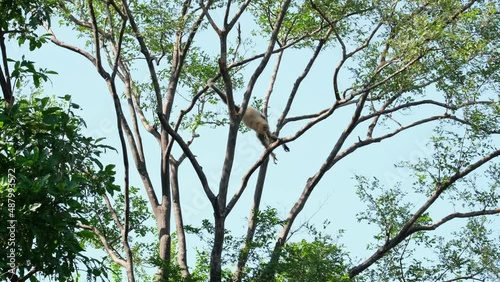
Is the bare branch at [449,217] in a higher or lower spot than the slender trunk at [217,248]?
higher

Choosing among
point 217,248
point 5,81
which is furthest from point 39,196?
point 217,248

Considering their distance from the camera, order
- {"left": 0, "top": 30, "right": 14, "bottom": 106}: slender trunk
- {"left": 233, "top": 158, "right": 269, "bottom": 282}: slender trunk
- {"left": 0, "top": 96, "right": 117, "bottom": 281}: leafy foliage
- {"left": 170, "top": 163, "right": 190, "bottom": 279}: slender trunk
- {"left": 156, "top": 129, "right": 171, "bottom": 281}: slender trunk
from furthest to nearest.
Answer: {"left": 156, "top": 129, "right": 171, "bottom": 281}: slender trunk → {"left": 170, "top": 163, "right": 190, "bottom": 279}: slender trunk → {"left": 233, "top": 158, "right": 269, "bottom": 282}: slender trunk → {"left": 0, "top": 30, "right": 14, "bottom": 106}: slender trunk → {"left": 0, "top": 96, "right": 117, "bottom": 281}: leafy foliage

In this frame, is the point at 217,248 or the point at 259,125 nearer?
the point at 217,248

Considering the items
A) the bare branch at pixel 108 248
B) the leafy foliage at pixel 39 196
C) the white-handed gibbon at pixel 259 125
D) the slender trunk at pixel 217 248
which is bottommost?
the leafy foliage at pixel 39 196

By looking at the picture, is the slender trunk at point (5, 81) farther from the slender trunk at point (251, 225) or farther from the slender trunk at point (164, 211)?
the slender trunk at point (164, 211)

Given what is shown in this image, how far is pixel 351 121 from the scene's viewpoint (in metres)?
12.0

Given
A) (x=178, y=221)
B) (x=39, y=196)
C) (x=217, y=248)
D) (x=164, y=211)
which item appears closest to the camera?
(x=39, y=196)

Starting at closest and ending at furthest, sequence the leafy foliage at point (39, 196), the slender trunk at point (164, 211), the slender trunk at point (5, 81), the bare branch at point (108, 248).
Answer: the leafy foliage at point (39, 196), the slender trunk at point (5, 81), the bare branch at point (108, 248), the slender trunk at point (164, 211)

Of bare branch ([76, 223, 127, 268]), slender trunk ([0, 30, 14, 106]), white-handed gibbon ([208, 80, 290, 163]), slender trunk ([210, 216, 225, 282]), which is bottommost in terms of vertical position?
slender trunk ([0, 30, 14, 106])

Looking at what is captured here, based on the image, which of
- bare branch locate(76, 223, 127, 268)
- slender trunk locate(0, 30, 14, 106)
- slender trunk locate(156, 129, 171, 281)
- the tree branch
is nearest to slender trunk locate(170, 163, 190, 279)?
slender trunk locate(156, 129, 171, 281)

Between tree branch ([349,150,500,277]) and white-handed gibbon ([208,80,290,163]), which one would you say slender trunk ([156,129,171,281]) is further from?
tree branch ([349,150,500,277])

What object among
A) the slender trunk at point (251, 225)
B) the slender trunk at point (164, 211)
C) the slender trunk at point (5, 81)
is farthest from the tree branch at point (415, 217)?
the slender trunk at point (5, 81)

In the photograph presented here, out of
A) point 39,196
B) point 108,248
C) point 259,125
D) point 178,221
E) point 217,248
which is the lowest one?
point 39,196

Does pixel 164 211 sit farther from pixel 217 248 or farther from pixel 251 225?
pixel 217 248
